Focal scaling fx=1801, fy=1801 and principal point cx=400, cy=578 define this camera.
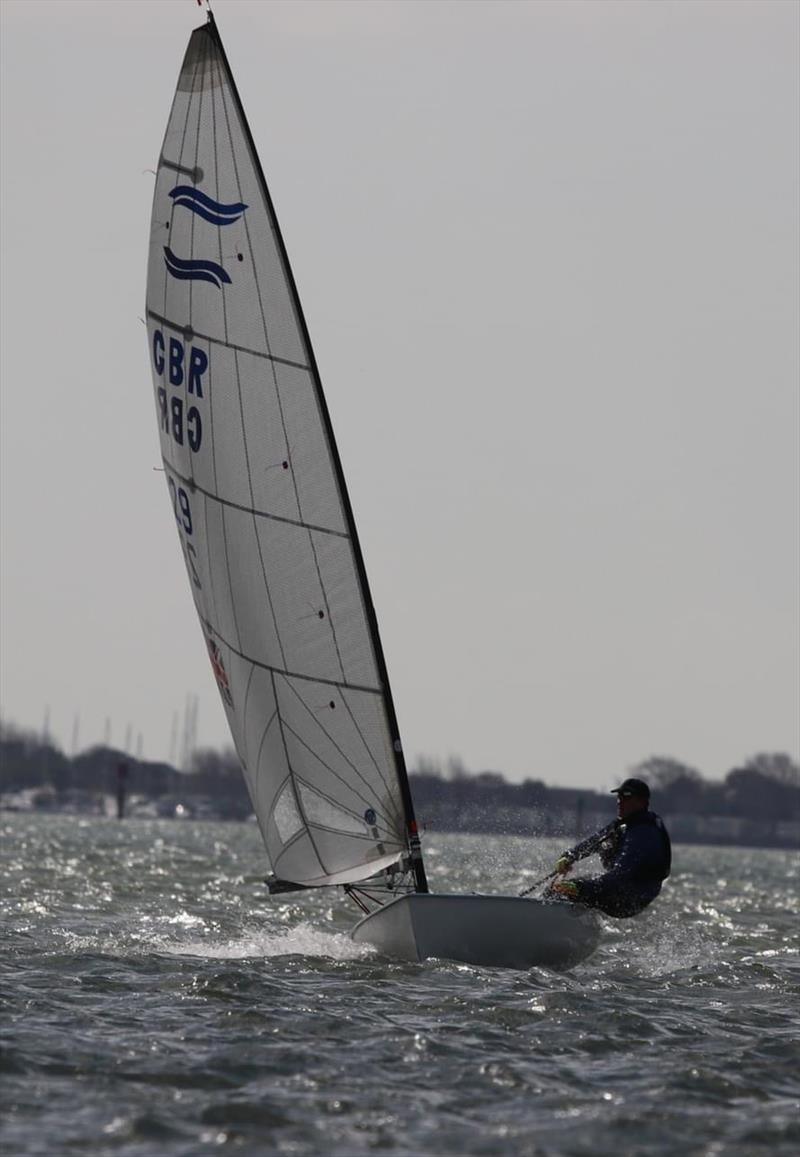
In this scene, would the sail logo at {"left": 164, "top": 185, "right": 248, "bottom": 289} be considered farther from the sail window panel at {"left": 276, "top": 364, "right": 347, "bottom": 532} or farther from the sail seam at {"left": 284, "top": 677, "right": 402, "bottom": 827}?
the sail seam at {"left": 284, "top": 677, "right": 402, "bottom": 827}

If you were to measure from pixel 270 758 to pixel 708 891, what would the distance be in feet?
71.6

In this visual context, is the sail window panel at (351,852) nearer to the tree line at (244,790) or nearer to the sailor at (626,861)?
the sailor at (626,861)

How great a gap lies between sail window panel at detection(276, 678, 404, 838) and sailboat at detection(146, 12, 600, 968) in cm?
1

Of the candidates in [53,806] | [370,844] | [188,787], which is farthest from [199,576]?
[188,787]

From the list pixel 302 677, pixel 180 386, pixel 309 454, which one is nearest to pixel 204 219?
pixel 180 386

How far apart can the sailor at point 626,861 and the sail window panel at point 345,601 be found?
230 centimetres

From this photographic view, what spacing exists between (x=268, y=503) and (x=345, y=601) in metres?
1.00

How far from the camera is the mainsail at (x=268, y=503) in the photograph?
46.5ft

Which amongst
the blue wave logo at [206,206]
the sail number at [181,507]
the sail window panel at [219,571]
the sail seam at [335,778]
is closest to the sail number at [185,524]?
the sail number at [181,507]

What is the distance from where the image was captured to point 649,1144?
7.83 meters

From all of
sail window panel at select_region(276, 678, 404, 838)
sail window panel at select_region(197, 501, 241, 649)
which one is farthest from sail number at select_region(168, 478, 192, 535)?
sail window panel at select_region(276, 678, 404, 838)

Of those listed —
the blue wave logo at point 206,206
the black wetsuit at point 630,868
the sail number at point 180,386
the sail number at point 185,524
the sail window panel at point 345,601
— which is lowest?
the black wetsuit at point 630,868

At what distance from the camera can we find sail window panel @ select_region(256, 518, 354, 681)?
1420 cm

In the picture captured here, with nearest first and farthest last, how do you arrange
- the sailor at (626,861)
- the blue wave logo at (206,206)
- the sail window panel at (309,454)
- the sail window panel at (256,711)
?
the sailor at (626,861) → the sail window panel at (309,454) → the blue wave logo at (206,206) → the sail window panel at (256,711)
